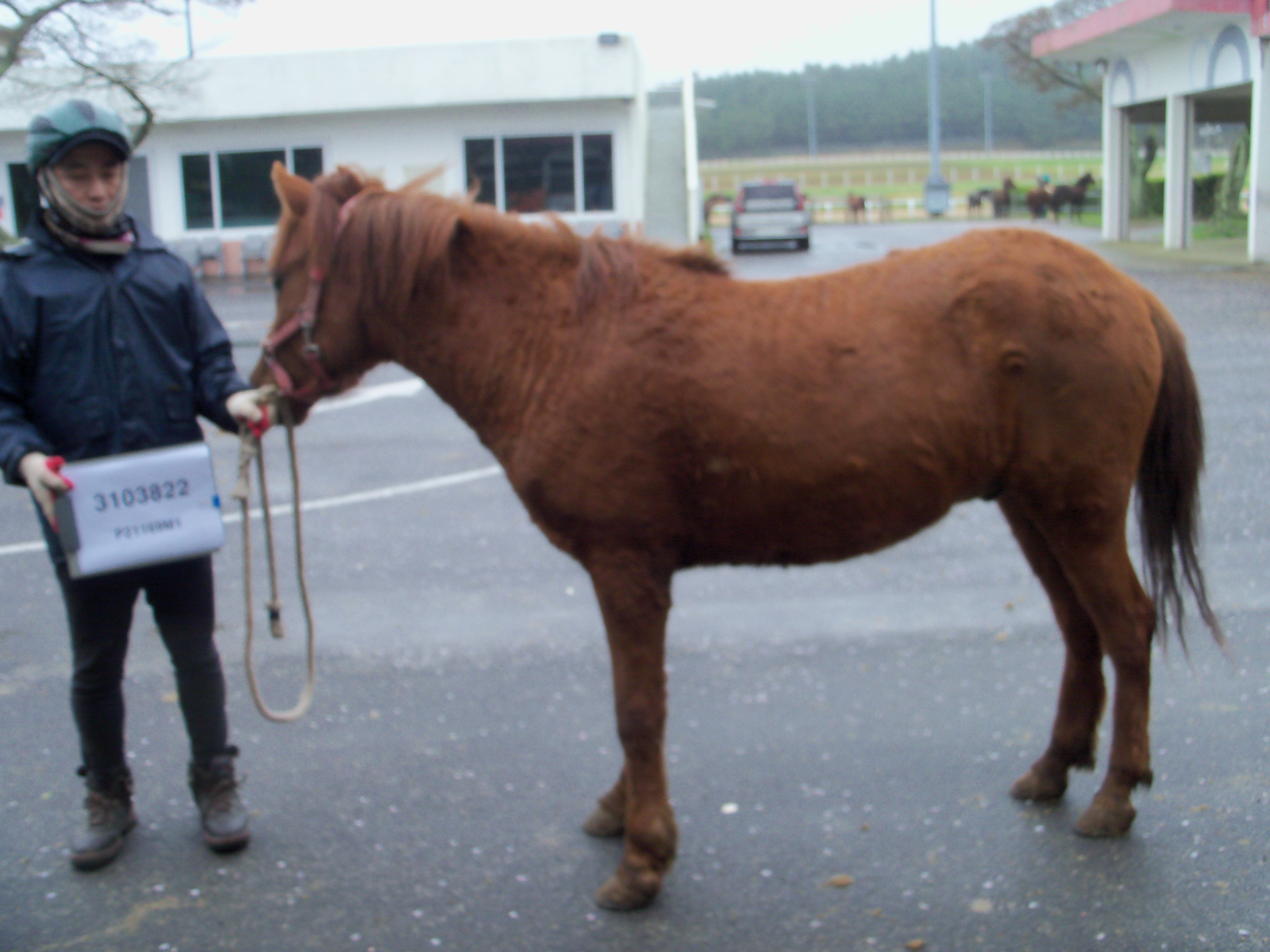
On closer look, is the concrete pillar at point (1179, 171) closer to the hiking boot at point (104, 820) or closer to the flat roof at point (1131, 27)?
the flat roof at point (1131, 27)

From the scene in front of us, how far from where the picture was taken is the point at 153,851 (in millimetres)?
3322

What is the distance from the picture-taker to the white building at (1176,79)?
64.9 feet

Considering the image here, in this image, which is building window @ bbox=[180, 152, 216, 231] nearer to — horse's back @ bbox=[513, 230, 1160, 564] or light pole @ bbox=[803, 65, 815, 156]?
horse's back @ bbox=[513, 230, 1160, 564]

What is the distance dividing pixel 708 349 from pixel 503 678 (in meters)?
2.07

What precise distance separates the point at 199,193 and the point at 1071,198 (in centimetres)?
2843

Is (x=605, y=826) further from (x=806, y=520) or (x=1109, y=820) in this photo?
(x=1109, y=820)

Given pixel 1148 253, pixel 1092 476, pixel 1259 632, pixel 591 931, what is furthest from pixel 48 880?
pixel 1148 253

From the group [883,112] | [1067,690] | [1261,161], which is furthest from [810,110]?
[1067,690]

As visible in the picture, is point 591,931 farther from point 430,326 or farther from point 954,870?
point 430,326

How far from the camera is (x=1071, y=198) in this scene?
38750 mm

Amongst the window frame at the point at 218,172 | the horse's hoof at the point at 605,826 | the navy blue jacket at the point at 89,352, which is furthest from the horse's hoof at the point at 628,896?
the window frame at the point at 218,172

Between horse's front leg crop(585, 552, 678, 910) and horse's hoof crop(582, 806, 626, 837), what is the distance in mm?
229

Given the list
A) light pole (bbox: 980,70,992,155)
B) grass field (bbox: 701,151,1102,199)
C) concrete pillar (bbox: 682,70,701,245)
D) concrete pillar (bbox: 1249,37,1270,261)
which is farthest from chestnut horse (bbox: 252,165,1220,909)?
light pole (bbox: 980,70,992,155)

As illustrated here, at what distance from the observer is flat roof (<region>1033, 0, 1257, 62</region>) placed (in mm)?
20016
